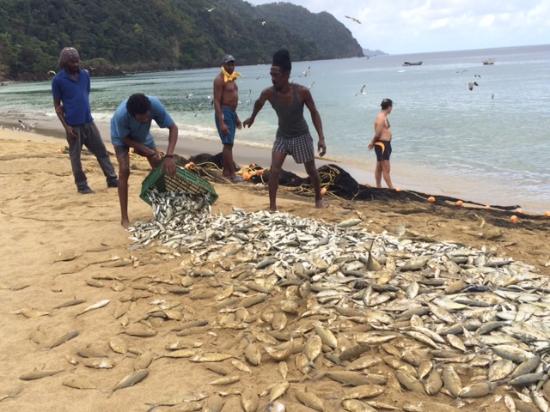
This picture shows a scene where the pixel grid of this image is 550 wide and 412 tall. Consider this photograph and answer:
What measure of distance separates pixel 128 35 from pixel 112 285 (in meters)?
106

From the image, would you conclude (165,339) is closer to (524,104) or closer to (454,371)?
(454,371)

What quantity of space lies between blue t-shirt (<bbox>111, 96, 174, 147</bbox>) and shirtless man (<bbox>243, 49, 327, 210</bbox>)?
4.64 ft

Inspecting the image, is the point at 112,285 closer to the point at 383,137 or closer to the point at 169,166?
the point at 169,166

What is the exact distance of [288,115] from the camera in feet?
21.6

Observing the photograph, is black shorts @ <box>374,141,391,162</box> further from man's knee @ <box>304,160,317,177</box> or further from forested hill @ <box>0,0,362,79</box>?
forested hill @ <box>0,0,362,79</box>

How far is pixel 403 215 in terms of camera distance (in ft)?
23.7

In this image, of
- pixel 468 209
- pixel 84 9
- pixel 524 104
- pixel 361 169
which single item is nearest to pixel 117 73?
pixel 84 9

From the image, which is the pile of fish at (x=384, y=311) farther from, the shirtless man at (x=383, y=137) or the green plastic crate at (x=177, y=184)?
the shirtless man at (x=383, y=137)

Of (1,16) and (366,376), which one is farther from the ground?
(1,16)

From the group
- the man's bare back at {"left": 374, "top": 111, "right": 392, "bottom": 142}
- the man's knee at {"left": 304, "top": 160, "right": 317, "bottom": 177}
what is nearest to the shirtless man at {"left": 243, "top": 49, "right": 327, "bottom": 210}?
the man's knee at {"left": 304, "top": 160, "right": 317, "bottom": 177}

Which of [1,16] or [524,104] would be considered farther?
[1,16]

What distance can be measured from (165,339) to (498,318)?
2563 mm

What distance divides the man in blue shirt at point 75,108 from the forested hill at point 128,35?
68.7 metres

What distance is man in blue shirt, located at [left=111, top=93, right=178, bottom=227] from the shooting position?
18.5ft
